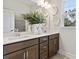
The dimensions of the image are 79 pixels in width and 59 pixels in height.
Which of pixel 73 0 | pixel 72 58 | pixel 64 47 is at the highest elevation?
pixel 73 0

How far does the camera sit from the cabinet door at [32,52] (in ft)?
7.06

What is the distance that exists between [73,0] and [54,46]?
178cm

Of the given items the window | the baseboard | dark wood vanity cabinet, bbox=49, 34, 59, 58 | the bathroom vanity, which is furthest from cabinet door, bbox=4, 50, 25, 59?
the window


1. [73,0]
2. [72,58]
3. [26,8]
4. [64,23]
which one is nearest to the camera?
[26,8]

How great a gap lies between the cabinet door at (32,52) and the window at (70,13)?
6.89ft

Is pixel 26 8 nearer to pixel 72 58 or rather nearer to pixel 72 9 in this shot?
pixel 72 9

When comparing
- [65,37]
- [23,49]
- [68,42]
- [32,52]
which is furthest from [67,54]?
[23,49]

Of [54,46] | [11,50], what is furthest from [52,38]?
→ [11,50]

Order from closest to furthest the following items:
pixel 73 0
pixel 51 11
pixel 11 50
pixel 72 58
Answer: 1. pixel 11 50
2. pixel 72 58
3. pixel 73 0
4. pixel 51 11

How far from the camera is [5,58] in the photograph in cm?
157

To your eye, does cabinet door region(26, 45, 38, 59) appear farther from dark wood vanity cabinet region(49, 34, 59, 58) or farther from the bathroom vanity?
dark wood vanity cabinet region(49, 34, 59, 58)

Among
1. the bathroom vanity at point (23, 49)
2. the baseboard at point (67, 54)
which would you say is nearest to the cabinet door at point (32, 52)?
the bathroom vanity at point (23, 49)

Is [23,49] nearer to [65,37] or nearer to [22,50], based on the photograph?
[22,50]

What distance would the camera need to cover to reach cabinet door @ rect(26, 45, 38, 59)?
7.06 feet
